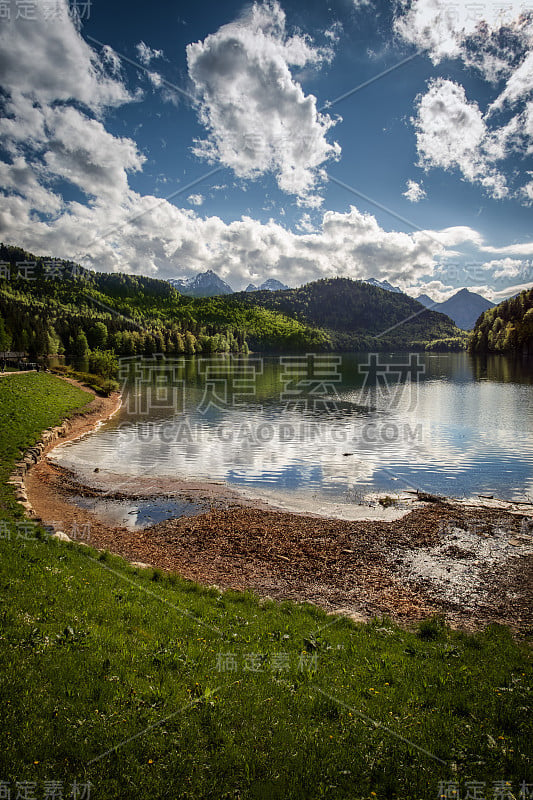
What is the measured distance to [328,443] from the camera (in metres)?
39.8

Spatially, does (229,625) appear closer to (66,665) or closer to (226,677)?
(226,677)

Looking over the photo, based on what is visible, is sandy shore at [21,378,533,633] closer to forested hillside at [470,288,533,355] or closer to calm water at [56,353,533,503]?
calm water at [56,353,533,503]

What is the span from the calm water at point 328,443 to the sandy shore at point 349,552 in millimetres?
4426

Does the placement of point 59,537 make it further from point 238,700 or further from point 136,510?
point 238,700

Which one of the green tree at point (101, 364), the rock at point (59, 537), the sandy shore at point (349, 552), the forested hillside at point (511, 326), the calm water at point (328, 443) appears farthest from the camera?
the forested hillside at point (511, 326)

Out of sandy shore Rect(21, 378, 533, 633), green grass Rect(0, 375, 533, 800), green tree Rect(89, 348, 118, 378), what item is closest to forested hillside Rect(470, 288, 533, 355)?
green tree Rect(89, 348, 118, 378)

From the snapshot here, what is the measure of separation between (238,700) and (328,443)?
108 feet

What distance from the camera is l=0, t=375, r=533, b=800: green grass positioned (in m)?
5.91

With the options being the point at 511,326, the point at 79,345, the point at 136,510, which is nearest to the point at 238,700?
the point at 136,510

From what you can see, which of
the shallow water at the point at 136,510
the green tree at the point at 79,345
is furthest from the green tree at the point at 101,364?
the green tree at the point at 79,345

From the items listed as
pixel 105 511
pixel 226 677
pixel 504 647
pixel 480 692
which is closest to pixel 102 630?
pixel 226 677

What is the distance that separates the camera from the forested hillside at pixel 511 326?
160 meters

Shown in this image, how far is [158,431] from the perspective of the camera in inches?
1761

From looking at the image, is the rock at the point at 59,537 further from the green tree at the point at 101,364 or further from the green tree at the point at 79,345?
the green tree at the point at 79,345
